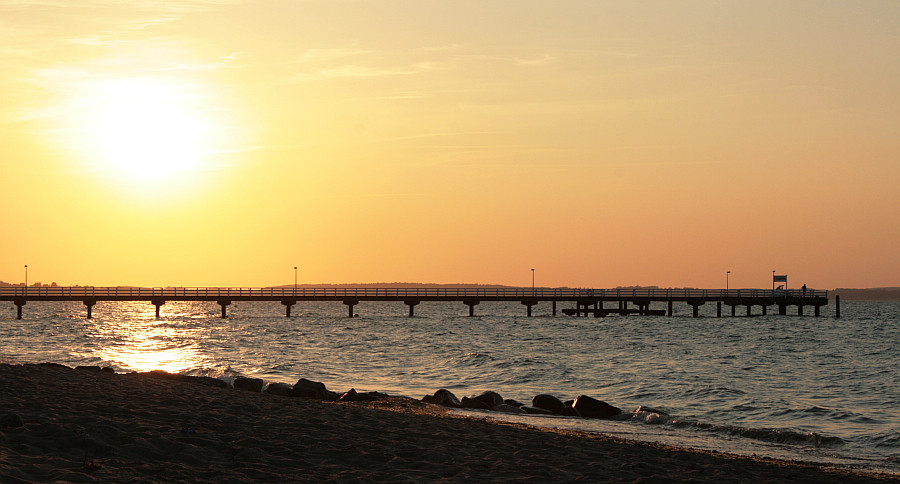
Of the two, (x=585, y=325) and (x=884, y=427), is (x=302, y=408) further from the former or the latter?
(x=585, y=325)

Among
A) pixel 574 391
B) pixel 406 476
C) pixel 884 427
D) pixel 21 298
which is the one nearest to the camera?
pixel 406 476

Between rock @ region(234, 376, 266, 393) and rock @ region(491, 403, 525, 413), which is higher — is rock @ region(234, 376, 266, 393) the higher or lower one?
the higher one

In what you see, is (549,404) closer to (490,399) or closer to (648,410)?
(490,399)

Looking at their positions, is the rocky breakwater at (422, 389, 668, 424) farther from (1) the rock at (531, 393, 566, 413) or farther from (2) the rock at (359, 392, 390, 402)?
(2) the rock at (359, 392, 390, 402)

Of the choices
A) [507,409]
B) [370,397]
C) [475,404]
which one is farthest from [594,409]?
[370,397]

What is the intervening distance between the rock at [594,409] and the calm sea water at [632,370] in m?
0.98

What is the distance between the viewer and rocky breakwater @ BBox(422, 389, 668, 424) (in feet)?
79.2

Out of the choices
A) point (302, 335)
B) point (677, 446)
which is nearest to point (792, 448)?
point (677, 446)

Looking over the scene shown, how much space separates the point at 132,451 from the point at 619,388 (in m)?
22.3

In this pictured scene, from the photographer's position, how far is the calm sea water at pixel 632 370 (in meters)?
21.8

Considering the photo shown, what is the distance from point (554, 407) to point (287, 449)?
1228cm

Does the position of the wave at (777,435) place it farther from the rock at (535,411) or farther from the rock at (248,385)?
the rock at (248,385)

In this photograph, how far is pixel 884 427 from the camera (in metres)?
23.2

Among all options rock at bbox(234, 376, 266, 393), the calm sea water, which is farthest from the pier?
rock at bbox(234, 376, 266, 393)
